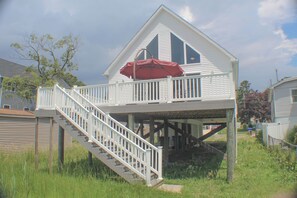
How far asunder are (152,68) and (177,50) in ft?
15.8

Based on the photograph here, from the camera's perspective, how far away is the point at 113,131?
9555mm

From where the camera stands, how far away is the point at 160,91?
10688 mm

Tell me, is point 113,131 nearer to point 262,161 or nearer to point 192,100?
point 192,100

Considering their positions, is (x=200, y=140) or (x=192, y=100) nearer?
(x=192, y=100)

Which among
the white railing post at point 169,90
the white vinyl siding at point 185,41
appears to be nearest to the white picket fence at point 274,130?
the white vinyl siding at point 185,41

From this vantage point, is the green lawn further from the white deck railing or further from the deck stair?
A: the white deck railing

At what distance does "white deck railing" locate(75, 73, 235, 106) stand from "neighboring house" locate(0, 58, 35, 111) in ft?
75.9

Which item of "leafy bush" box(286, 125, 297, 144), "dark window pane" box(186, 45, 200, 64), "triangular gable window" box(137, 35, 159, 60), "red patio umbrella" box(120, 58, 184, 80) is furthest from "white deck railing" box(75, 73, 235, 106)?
"leafy bush" box(286, 125, 297, 144)

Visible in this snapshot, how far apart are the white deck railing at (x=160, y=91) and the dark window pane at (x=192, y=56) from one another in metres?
4.46

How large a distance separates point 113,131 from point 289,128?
62.1 feet

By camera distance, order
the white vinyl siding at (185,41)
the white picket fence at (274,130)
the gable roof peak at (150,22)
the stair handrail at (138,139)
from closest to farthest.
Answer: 1. the stair handrail at (138,139)
2. the gable roof peak at (150,22)
3. the white vinyl siding at (185,41)
4. the white picket fence at (274,130)

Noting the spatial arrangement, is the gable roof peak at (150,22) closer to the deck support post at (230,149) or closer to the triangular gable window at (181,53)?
the triangular gable window at (181,53)

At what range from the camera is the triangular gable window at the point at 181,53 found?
1614 centimetres

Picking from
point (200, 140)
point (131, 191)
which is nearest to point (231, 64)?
point (200, 140)
